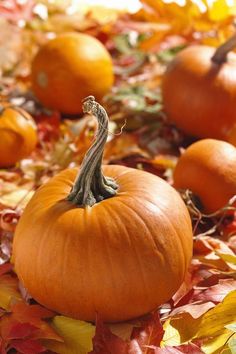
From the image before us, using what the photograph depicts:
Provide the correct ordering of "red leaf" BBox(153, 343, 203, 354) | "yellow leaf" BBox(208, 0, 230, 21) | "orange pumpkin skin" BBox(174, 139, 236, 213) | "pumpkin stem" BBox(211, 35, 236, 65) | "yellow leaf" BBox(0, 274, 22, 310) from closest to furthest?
"red leaf" BBox(153, 343, 203, 354)
"yellow leaf" BBox(0, 274, 22, 310)
"orange pumpkin skin" BBox(174, 139, 236, 213)
"pumpkin stem" BBox(211, 35, 236, 65)
"yellow leaf" BBox(208, 0, 230, 21)

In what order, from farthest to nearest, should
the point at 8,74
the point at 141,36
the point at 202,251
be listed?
1. the point at 141,36
2. the point at 8,74
3. the point at 202,251

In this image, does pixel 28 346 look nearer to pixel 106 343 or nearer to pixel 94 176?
pixel 106 343

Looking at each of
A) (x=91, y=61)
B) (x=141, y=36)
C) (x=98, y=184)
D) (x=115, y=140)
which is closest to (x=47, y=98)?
(x=91, y=61)

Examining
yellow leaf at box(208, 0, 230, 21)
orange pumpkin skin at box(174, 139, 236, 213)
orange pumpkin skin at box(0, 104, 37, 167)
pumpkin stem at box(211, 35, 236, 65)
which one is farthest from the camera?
yellow leaf at box(208, 0, 230, 21)

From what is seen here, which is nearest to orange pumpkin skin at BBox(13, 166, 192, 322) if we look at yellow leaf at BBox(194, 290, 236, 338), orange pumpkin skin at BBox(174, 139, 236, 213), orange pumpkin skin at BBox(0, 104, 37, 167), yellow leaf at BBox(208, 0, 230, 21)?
yellow leaf at BBox(194, 290, 236, 338)

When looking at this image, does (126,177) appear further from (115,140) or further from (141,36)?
(141,36)

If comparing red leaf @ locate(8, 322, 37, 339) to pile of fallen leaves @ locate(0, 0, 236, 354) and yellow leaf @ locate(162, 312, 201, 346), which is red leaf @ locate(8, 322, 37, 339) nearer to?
pile of fallen leaves @ locate(0, 0, 236, 354)

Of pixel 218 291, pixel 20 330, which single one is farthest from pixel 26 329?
pixel 218 291
